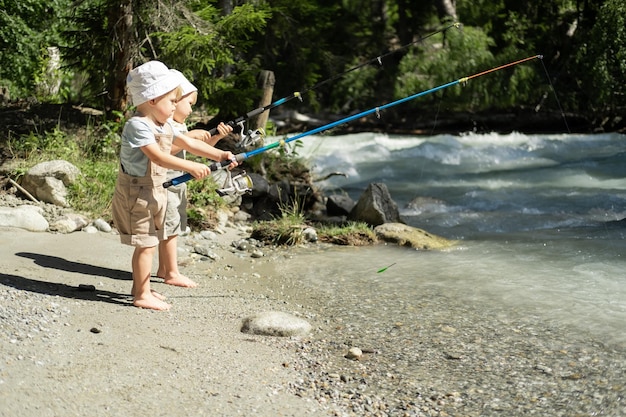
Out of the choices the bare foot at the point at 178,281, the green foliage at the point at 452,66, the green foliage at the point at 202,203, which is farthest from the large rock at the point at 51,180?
the green foliage at the point at 452,66

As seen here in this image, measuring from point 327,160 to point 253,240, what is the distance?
24.3 feet

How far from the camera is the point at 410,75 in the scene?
2086 centimetres

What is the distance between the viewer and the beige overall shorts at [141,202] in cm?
560

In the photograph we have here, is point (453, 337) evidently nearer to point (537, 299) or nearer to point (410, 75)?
point (537, 299)

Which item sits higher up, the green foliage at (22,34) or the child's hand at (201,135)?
the green foliage at (22,34)

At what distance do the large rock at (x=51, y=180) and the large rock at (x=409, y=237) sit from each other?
3.21 meters

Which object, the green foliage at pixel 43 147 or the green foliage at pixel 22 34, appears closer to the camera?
the green foliage at pixel 43 147

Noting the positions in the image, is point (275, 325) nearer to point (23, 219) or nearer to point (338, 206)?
point (23, 219)

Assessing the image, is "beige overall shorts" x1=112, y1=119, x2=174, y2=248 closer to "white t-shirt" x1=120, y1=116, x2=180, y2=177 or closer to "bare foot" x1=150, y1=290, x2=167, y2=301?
"white t-shirt" x1=120, y1=116, x2=180, y2=177

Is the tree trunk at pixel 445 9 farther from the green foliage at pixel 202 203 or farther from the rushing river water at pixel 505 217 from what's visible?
the green foliage at pixel 202 203

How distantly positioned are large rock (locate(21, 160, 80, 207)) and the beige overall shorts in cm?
290

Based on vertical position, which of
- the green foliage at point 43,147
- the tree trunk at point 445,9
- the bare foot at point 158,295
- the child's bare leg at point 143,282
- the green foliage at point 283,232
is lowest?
the green foliage at point 283,232

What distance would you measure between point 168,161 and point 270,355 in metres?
1.40

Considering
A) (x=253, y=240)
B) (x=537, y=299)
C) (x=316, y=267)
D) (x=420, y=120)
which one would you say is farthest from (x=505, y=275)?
(x=420, y=120)
